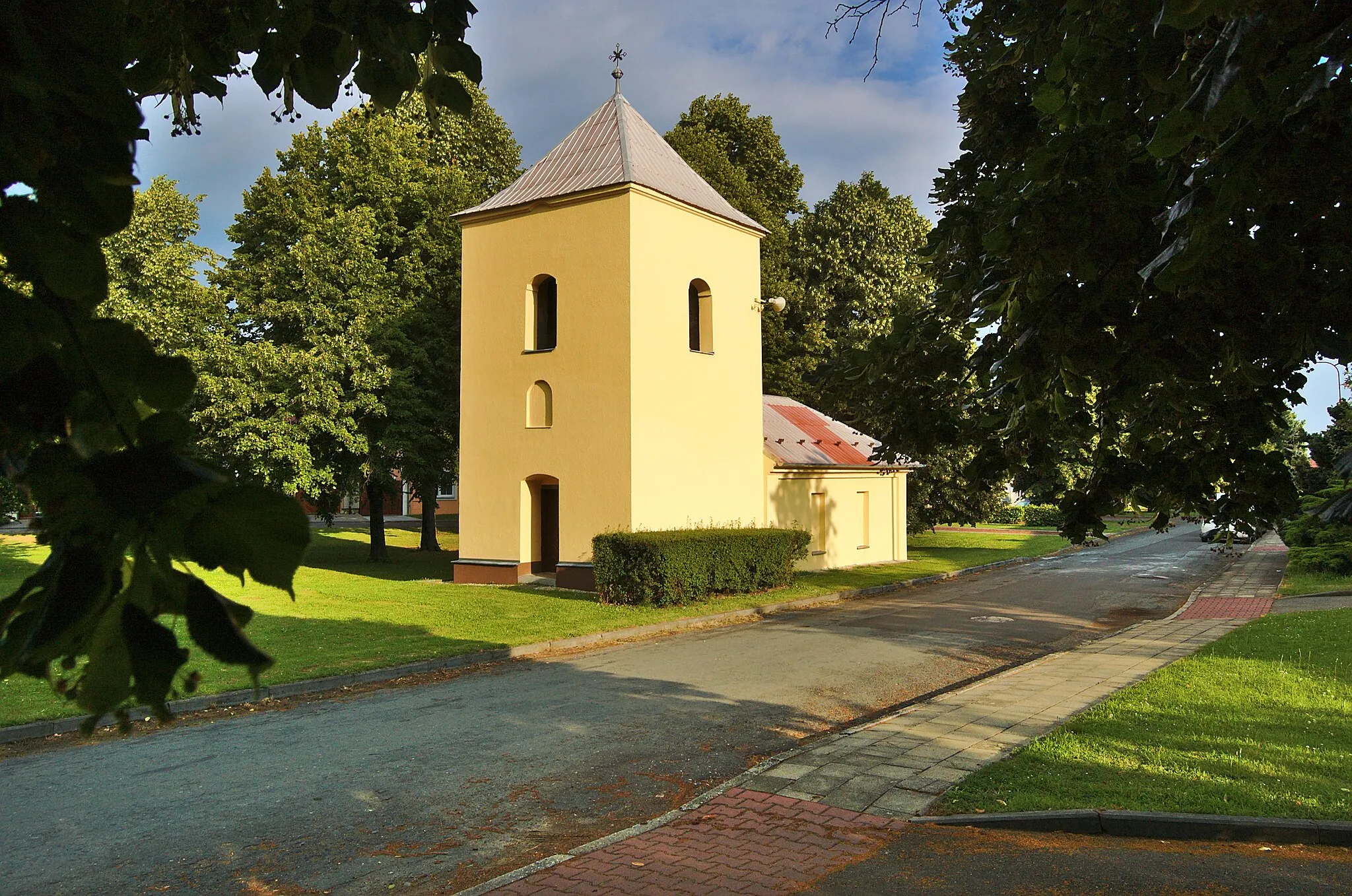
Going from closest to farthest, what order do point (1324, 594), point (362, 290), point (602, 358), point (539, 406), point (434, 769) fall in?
point (434, 769), point (1324, 594), point (602, 358), point (539, 406), point (362, 290)

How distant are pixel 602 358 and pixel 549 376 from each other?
1453 millimetres

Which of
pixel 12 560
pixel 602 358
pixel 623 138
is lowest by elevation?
pixel 12 560

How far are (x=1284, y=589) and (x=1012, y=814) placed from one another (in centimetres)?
1714

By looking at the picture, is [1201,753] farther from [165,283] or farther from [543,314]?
[165,283]

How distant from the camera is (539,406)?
20.2m

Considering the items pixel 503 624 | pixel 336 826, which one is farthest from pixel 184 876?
pixel 503 624

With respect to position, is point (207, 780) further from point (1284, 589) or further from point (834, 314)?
point (834, 314)

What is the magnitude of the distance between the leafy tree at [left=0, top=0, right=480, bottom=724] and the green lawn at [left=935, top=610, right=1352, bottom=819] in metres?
5.79

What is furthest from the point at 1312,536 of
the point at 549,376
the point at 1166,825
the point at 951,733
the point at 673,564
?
the point at 1166,825

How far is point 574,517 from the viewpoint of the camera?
19281 millimetres

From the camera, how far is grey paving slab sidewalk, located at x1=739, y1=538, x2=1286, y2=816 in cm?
641

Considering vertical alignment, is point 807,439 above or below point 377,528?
above

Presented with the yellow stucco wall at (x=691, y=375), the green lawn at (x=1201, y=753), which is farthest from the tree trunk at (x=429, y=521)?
the green lawn at (x=1201, y=753)

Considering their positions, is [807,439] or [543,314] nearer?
[543,314]
